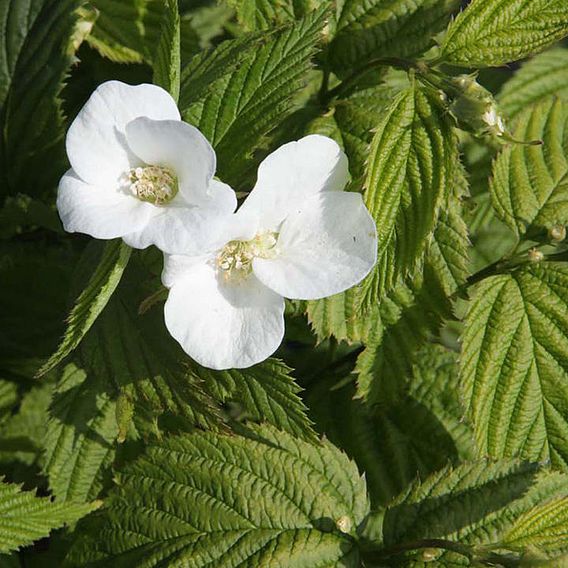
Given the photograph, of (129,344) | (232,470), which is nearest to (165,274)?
Answer: (129,344)

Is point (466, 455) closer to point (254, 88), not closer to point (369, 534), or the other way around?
point (369, 534)

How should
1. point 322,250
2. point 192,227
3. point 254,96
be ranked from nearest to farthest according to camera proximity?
point 192,227
point 322,250
point 254,96

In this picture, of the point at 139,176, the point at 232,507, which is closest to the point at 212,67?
the point at 139,176

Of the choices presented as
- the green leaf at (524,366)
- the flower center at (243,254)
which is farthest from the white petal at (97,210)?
the green leaf at (524,366)

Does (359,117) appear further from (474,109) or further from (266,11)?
(474,109)

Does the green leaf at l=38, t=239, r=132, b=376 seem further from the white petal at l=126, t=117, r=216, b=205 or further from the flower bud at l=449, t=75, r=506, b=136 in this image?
the flower bud at l=449, t=75, r=506, b=136

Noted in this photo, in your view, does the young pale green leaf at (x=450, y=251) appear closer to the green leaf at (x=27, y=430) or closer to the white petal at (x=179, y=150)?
the white petal at (x=179, y=150)

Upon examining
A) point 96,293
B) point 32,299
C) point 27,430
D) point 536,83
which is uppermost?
point 96,293

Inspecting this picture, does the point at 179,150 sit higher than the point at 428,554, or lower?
higher
